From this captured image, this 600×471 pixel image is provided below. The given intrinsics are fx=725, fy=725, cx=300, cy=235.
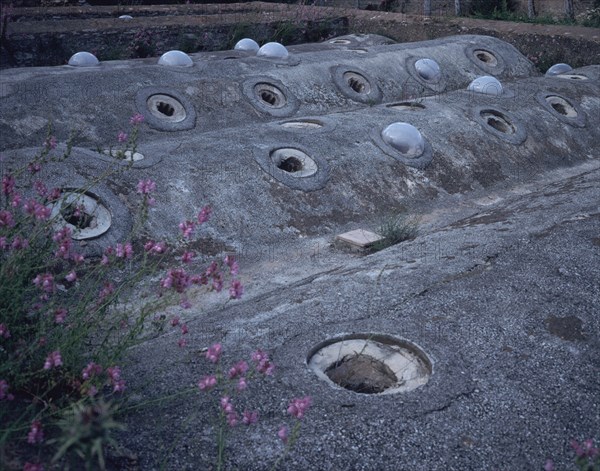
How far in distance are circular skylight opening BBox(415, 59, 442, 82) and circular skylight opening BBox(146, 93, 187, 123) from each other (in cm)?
517

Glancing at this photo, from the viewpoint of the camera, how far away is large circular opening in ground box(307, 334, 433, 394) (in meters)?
4.23

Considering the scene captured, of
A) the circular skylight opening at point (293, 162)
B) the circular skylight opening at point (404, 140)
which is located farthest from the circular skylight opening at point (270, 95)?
the circular skylight opening at point (293, 162)

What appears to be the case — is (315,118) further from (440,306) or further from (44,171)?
(440,306)

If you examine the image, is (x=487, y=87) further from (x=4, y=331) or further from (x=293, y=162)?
(x=4, y=331)

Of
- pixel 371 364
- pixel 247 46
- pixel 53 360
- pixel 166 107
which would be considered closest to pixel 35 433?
pixel 53 360

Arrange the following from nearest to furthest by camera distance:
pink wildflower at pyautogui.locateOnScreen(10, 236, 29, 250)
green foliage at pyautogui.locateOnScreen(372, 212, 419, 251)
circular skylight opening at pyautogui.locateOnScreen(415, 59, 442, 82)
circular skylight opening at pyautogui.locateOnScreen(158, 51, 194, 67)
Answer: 1. pink wildflower at pyautogui.locateOnScreen(10, 236, 29, 250)
2. green foliage at pyautogui.locateOnScreen(372, 212, 419, 251)
3. circular skylight opening at pyautogui.locateOnScreen(158, 51, 194, 67)
4. circular skylight opening at pyautogui.locateOnScreen(415, 59, 442, 82)

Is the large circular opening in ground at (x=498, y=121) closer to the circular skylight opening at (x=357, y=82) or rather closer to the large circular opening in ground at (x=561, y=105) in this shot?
the large circular opening in ground at (x=561, y=105)

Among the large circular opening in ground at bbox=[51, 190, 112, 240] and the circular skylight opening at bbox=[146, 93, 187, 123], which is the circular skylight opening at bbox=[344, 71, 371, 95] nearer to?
the circular skylight opening at bbox=[146, 93, 187, 123]

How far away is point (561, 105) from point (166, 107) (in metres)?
6.91

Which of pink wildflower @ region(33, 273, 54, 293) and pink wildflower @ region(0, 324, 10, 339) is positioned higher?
pink wildflower @ region(33, 273, 54, 293)

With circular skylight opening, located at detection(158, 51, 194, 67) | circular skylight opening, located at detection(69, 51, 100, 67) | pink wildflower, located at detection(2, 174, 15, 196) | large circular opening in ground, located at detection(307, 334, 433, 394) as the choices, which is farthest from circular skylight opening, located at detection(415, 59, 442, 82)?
pink wildflower, located at detection(2, 174, 15, 196)

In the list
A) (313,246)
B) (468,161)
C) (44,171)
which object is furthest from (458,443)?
(468,161)

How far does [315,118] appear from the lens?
10.5m

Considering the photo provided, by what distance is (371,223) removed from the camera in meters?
8.75
